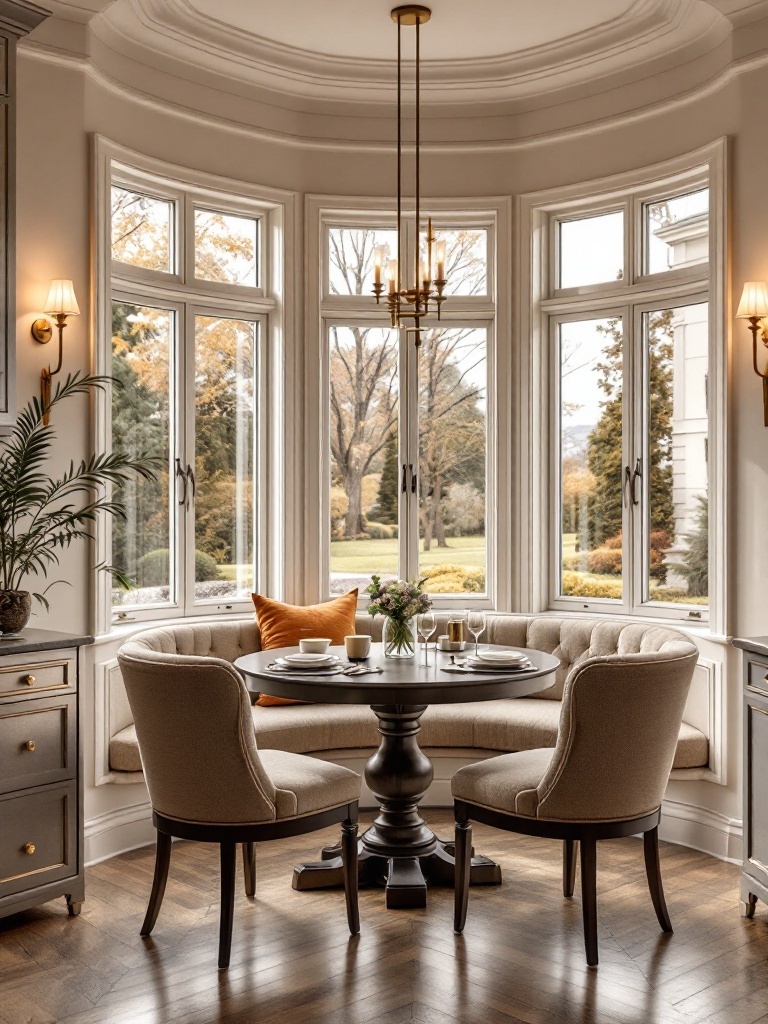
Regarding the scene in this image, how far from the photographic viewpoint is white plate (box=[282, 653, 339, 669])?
3.42m

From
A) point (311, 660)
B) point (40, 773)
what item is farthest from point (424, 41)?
point (40, 773)

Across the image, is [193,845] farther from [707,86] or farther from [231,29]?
[707,86]

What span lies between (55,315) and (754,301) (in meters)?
2.78

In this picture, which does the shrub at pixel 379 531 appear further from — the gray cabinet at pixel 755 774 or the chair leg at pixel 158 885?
the chair leg at pixel 158 885

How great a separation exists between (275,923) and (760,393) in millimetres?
2757

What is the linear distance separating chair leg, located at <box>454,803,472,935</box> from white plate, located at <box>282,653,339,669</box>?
0.65 m

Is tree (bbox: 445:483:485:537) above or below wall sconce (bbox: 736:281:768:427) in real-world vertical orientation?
below

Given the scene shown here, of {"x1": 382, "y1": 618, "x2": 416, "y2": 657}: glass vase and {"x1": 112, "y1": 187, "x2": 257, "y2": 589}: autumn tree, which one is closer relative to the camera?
{"x1": 382, "y1": 618, "x2": 416, "y2": 657}: glass vase

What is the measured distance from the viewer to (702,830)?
420 cm

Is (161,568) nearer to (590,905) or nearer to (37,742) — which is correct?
(37,742)

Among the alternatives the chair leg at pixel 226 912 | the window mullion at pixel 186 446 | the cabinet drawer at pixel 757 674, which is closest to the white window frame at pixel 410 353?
the window mullion at pixel 186 446

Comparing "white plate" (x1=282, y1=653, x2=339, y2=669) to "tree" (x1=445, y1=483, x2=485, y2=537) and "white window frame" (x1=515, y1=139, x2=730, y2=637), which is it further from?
"tree" (x1=445, y1=483, x2=485, y2=537)

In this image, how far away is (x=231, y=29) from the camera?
4.52m

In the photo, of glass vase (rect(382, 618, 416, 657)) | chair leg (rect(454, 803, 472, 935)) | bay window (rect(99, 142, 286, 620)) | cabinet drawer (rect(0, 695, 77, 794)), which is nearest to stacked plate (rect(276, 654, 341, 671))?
glass vase (rect(382, 618, 416, 657))
